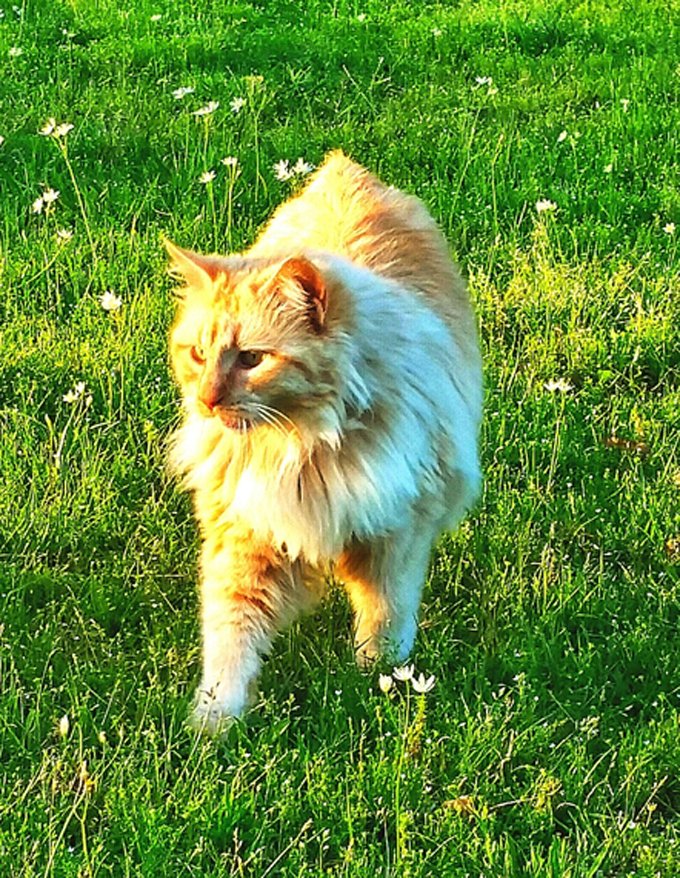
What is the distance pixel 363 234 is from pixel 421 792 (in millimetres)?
1539

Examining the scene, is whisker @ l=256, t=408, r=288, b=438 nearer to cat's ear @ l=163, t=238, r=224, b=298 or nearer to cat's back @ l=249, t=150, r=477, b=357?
cat's ear @ l=163, t=238, r=224, b=298

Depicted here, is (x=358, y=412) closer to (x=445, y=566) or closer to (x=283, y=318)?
(x=283, y=318)

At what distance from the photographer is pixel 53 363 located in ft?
13.1

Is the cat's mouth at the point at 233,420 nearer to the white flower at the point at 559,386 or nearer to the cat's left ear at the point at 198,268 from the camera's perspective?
the cat's left ear at the point at 198,268

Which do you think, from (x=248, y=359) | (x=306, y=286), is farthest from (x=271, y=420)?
(x=306, y=286)

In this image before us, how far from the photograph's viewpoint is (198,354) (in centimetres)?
261

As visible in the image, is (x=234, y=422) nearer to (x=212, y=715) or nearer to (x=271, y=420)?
(x=271, y=420)

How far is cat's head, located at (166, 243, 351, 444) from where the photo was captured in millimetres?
2453

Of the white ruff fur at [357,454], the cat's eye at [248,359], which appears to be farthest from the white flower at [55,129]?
the cat's eye at [248,359]

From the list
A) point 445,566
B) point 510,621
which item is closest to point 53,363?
point 445,566

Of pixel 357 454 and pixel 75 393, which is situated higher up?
pixel 357 454

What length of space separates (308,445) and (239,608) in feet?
1.56

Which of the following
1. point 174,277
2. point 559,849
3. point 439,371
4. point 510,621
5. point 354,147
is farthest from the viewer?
point 354,147

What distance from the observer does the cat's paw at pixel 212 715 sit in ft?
8.54
